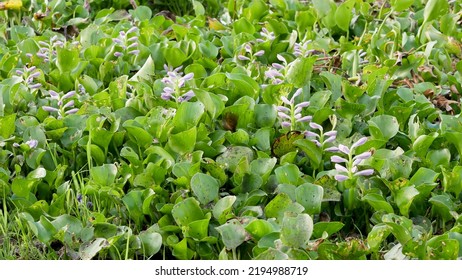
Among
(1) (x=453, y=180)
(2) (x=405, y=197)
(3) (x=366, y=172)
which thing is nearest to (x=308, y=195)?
(3) (x=366, y=172)

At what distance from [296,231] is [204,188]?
1.47 feet

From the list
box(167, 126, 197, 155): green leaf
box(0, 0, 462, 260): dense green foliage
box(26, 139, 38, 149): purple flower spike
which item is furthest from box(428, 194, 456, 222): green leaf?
box(26, 139, 38, 149): purple flower spike

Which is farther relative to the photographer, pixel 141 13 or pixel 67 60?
pixel 141 13

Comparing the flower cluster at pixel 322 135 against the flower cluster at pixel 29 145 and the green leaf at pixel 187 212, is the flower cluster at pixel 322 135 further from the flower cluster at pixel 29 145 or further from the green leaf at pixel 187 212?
the flower cluster at pixel 29 145

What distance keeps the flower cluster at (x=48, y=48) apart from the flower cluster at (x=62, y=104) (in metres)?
0.45

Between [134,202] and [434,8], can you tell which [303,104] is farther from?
[434,8]

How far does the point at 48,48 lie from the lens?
4.24 metres

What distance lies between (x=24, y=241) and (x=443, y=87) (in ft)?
6.61

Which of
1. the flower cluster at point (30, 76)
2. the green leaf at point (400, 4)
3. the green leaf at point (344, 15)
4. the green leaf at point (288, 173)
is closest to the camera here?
the green leaf at point (288, 173)

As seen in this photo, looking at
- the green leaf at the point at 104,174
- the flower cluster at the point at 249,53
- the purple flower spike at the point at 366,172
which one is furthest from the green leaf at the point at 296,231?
the flower cluster at the point at 249,53

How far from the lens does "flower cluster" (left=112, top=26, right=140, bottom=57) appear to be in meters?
4.10

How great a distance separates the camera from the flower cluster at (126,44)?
13.5 feet
